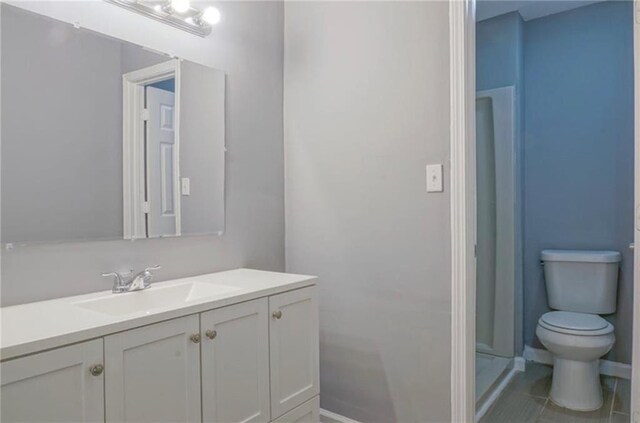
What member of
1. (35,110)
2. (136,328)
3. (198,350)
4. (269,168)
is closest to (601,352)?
(269,168)

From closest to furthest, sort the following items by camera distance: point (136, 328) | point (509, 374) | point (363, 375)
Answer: point (136, 328)
point (363, 375)
point (509, 374)

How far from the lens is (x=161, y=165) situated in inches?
64.1

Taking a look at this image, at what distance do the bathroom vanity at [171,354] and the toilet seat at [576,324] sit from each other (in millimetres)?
1555

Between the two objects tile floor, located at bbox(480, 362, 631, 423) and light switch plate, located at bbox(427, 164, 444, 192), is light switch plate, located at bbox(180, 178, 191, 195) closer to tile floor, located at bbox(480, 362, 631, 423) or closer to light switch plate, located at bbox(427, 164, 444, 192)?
light switch plate, located at bbox(427, 164, 444, 192)

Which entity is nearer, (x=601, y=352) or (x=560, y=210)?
(x=601, y=352)

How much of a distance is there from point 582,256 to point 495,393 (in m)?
1.04

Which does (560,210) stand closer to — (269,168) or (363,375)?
(363,375)

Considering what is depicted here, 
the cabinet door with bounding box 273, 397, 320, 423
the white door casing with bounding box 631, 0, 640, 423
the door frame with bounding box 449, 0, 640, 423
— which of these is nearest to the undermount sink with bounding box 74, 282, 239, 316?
the cabinet door with bounding box 273, 397, 320, 423

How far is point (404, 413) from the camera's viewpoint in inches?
71.1

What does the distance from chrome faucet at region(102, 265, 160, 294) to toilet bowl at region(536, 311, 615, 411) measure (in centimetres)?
220

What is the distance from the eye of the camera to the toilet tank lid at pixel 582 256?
2.60m

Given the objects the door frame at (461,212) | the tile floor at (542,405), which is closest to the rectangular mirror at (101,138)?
the door frame at (461,212)

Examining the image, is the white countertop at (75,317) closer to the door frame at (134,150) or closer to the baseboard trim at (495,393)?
the door frame at (134,150)

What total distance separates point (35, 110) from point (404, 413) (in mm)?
1799
